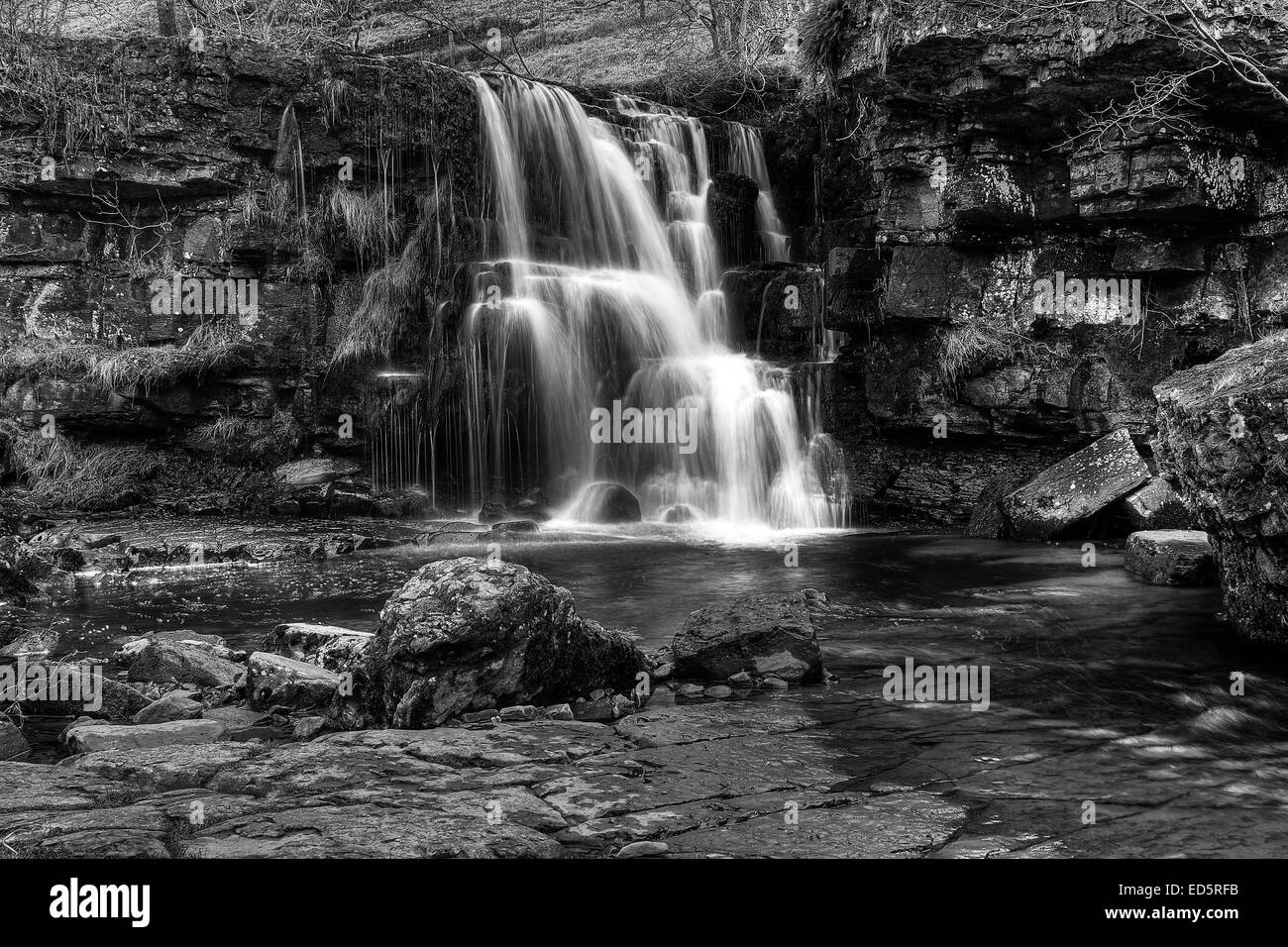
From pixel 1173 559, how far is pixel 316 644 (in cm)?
722

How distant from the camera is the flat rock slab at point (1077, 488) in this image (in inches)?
472

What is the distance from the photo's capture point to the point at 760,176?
1889 centimetres

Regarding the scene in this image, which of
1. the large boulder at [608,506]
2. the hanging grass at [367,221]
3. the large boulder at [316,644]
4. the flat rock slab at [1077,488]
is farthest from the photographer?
the hanging grass at [367,221]

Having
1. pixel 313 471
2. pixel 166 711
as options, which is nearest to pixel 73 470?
pixel 313 471

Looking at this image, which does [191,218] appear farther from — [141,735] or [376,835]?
[376,835]

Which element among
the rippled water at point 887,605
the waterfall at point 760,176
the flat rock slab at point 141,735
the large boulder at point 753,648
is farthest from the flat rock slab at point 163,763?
the waterfall at point 760,176

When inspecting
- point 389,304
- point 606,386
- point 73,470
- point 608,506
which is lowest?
point 608,506

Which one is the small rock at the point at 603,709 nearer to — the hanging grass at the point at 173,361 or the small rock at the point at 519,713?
the small rock at the point at 519,713

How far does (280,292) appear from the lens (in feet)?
52.8

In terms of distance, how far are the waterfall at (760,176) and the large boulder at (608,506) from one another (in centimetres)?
608

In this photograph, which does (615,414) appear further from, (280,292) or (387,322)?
(280,292)
